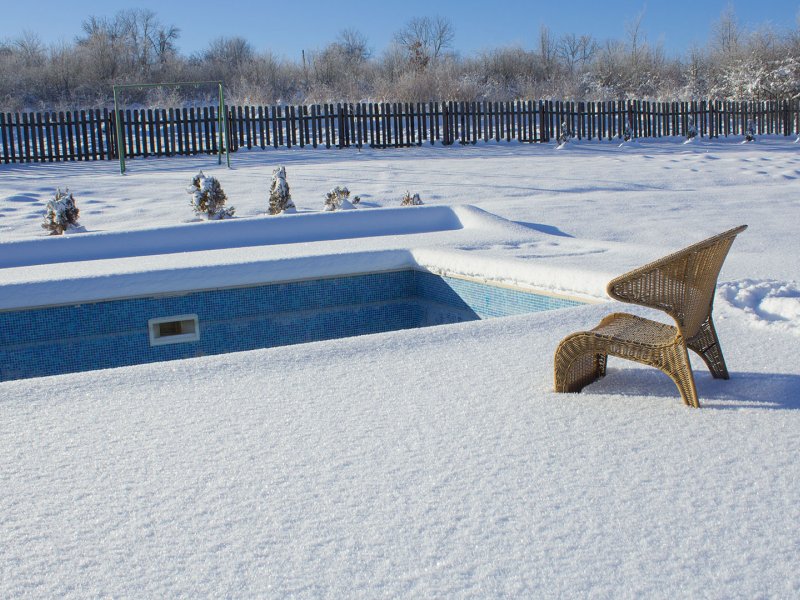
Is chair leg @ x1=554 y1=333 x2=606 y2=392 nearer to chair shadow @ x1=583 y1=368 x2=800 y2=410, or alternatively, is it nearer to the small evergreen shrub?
chair shadow @ x1=583 y1=368 x2=800 y2=410

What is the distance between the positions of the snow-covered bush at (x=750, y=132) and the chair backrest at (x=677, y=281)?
62.9ft

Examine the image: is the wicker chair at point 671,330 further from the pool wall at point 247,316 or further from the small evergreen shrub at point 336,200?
the small evergreen shrub at point 336,200

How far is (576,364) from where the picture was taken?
325cm

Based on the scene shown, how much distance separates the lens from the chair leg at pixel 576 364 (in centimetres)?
311

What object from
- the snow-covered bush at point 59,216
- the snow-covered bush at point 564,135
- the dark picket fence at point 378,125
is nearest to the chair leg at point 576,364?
the snow-covered bush at point 59,216

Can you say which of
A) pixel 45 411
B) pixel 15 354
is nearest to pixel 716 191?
pixel 15 354

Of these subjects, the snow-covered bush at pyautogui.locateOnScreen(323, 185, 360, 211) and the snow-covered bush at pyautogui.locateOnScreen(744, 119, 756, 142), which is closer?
the snow-covered bush at pyautogui.locateOnScreen(323, 185, 360, 211)

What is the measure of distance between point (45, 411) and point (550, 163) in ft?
43.6

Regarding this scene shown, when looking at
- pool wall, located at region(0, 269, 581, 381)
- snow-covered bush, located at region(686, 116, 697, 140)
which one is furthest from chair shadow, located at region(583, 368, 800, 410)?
snow-covered bush, located at region(686, 116, 697, 140)

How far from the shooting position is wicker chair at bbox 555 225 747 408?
9.64 ft

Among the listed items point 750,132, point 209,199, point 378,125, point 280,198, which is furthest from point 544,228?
point 750,132

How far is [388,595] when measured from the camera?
1921mm

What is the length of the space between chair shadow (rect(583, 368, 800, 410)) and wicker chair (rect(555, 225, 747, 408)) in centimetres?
7

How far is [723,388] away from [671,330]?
11.4 inches
